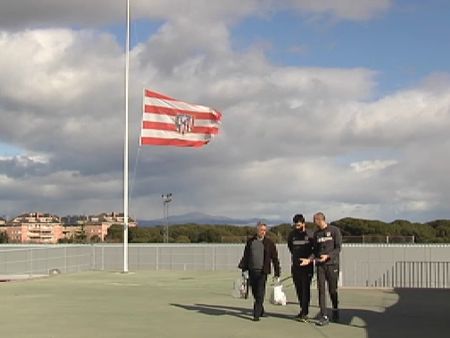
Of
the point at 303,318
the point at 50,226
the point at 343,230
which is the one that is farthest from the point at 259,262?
the point at 50,226

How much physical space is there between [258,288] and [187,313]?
1801 mm

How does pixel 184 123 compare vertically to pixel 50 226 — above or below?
above

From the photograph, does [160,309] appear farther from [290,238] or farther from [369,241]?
[369,241]

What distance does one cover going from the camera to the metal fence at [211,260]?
3022 cm

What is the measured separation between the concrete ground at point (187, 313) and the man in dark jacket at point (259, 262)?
0.40 meters

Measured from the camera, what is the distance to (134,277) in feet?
79.0

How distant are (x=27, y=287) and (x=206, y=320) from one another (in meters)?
8.39

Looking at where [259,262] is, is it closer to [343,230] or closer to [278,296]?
[278,296]

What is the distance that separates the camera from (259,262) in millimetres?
12812

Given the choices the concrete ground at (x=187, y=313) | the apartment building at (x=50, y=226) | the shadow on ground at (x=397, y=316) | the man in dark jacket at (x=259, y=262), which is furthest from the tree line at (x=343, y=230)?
the man in dark jacket at (x=259, y=262)

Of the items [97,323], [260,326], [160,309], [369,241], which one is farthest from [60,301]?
[369,241]

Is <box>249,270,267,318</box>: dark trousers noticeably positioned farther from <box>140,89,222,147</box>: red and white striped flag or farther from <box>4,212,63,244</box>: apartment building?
<box>4,212,63,244</box>: apartment building

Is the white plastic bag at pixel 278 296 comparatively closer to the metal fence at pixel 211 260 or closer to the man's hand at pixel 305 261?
the man's hand at pixel 305 261

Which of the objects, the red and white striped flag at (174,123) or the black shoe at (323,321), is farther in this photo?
the red and white striped flag at (174,123)
